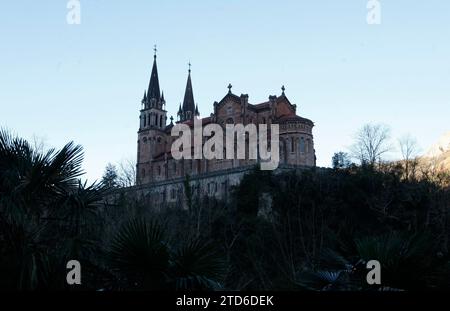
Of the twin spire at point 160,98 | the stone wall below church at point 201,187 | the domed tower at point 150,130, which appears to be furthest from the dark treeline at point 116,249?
the twin spire at point 160,98

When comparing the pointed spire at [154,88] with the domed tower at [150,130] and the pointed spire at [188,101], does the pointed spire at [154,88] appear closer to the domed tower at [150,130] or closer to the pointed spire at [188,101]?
the domed tower at [150,130]

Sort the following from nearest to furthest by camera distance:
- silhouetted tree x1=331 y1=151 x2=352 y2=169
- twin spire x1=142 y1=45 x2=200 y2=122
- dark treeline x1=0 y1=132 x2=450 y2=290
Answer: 1. dark treeline x1=0 y1=132 x2=450 y2=290
2. silhouetted tree x1=331 y1=151 x2=352 y2=169
3. twin spire x1=142 y1=45 x2=200 y2=122

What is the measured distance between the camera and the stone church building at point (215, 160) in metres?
56.3

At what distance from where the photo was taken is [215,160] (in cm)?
6406

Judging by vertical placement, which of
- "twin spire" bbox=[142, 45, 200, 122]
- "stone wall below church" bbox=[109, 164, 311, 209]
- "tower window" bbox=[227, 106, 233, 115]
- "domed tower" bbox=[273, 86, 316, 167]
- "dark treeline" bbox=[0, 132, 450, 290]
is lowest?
"dark treeline" bbox=[0, 132, 450, 290]

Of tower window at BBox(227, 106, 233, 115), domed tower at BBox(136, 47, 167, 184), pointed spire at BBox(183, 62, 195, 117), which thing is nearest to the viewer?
tower window at BBox(227, 106, 233, 115)

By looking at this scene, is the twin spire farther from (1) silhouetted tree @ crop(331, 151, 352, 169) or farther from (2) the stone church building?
(1) silhouetted tree @ crop(331, 151, 352, 169)

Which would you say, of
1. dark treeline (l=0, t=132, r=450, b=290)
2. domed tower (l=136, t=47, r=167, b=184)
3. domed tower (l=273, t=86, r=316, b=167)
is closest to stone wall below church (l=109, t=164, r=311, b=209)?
domed tower (l=273, t=86, r=316, b=167)

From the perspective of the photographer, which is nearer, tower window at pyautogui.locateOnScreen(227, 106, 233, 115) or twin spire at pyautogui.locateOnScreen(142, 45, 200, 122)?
tower window at pyautogui.locateOnScreen(227, 106, 233, 115)

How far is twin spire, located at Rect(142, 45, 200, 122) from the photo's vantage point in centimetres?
8219

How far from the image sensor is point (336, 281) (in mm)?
7871

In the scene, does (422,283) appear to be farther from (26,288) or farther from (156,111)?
(156,111)

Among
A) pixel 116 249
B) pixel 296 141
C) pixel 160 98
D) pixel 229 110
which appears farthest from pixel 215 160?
pixel 116 249
